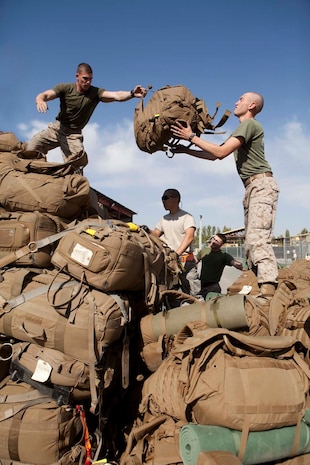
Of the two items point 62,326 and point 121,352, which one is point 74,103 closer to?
point 62,326

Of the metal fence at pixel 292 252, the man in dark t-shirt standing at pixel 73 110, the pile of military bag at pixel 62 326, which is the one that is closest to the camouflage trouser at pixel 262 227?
the pile of military bag at pixel 62 326

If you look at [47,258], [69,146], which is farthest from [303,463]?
[69,146]

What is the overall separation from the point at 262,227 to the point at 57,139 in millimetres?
3264

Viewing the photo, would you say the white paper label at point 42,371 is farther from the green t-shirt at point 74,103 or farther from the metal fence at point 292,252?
the metal fence at point 292,252

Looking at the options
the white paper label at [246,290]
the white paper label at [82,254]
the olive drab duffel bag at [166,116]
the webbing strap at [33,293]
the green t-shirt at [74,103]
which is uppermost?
the green t-shirt at [74,103]

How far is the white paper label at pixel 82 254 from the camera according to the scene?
10.1 feet

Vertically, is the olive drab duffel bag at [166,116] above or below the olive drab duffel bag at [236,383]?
above

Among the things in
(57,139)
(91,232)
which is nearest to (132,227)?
(91,232)

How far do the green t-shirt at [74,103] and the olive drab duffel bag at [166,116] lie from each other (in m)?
1.11

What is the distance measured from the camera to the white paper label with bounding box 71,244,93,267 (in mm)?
3064

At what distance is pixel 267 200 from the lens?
422cm

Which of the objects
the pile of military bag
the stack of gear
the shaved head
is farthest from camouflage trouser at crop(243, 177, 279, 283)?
the pile of military bag

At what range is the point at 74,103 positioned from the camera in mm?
5414

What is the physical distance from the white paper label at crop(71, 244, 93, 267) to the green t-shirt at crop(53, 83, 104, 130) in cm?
298
